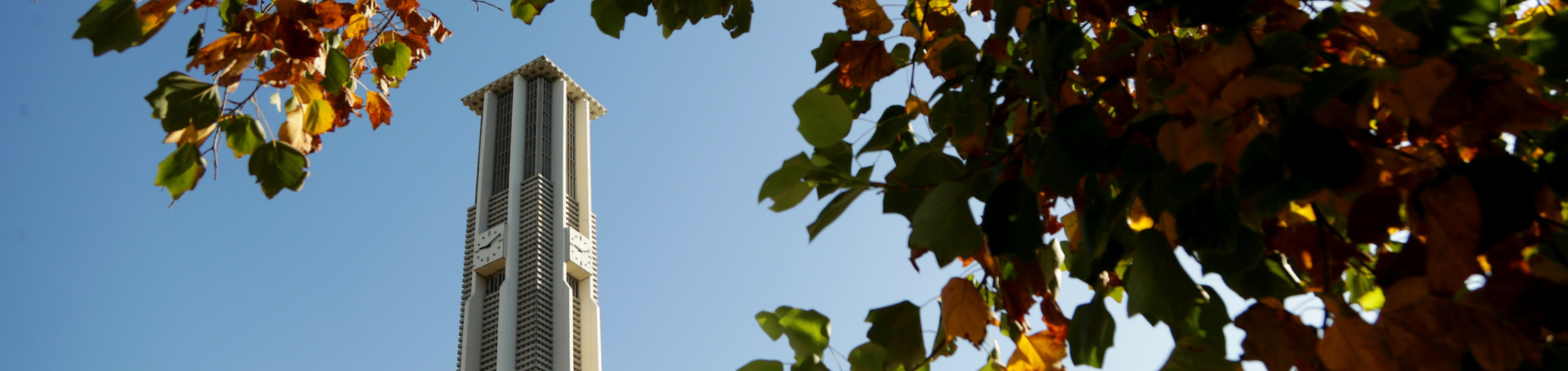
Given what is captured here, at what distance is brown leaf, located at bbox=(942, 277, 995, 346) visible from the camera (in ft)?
1.55

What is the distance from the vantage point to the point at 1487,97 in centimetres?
28

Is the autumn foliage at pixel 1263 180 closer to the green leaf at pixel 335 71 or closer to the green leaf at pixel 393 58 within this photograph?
the green leaf at pixel 335 71

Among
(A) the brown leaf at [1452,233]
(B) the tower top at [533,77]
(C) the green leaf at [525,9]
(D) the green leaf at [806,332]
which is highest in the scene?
(B) the tower top at [533,77]

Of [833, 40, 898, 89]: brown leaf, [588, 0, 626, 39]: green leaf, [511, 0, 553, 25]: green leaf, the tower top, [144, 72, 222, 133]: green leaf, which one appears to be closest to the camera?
[144, 72, 222, 133]: green leaf

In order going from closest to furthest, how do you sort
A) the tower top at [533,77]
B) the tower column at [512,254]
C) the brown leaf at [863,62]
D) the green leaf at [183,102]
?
the green leaf at [183,102], the brown leaf at [863,62], the tower column at [512,254], the tower top at [533,77]

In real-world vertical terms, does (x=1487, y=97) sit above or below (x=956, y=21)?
below

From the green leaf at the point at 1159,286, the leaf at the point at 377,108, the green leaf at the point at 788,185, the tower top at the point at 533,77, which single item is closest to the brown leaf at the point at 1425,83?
the green leaf at the point at 1159,286

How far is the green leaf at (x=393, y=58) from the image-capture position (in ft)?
2.55

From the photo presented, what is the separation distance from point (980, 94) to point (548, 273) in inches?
560

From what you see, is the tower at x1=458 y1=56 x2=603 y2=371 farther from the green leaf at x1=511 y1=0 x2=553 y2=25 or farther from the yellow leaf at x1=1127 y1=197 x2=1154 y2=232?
the yellow leaf at x1=1127 y1=197 x2=1154 y2=232

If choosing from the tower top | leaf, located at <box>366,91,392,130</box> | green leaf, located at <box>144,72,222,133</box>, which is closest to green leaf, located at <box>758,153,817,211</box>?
green leaf, located at <box>144,72,222,133</box>

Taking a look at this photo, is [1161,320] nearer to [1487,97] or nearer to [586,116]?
[1487,97]

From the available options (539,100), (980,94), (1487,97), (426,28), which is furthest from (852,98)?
(539,100)

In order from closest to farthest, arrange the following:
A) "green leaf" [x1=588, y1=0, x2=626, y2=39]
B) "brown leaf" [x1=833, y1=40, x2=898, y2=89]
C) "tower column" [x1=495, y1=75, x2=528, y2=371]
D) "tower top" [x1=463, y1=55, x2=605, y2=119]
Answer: "brown leaf" [x1=833, y1=40, x2=898, y2=89]
"green leaf" [x1=588, y1=0, x2=626, y2=39]
"tower column" [x1=495, y1=75, x2=528, y2=371]
"tower top" [x1=463, y1=55, x2=605, y2=119]
